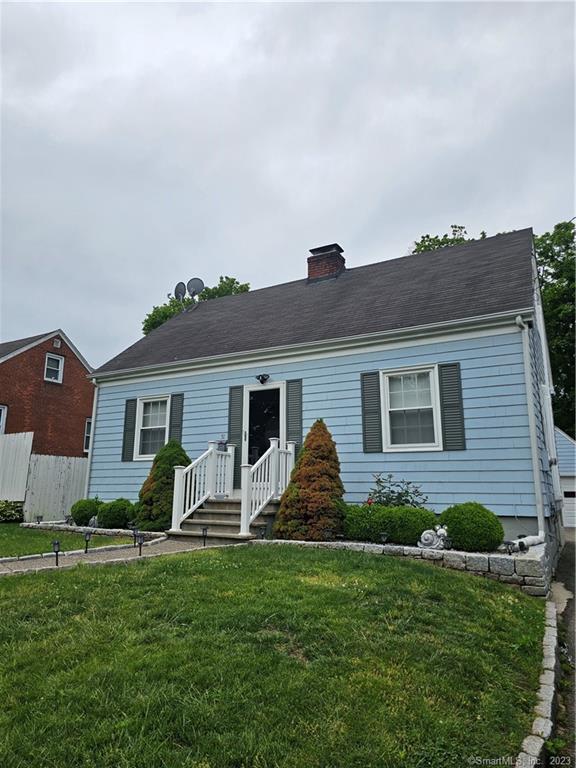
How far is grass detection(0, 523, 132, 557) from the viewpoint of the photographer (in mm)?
6870

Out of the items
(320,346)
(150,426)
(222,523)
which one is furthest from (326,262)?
(222,523)

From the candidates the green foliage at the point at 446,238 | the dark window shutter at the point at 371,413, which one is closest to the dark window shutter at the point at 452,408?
the dark window shutter at the point at 371,413

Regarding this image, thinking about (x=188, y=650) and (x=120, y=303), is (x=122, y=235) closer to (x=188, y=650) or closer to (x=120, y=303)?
(x=120, y=303)

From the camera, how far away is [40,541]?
807cm

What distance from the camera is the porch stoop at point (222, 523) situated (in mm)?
7754

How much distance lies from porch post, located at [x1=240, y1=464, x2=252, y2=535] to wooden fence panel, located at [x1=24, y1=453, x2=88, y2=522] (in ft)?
24.0

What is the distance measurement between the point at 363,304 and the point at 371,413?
276 centimetres

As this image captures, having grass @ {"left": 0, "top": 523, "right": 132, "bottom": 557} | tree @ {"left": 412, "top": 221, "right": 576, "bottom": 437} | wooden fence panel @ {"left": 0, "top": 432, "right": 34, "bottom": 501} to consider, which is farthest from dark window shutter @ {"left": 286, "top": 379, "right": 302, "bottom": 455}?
tree @ {"left": 412, "top": 221, "right": 576, "bottom": 437}

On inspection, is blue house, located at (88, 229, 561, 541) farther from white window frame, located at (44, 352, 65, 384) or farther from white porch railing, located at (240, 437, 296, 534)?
white window frame, located at (44, 352, 65, 384)

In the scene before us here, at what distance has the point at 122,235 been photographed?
1861cm

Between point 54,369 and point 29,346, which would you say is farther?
point 54,369

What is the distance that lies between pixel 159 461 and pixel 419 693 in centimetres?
714

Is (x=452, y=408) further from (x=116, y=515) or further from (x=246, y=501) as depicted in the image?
(x=116, y=515)

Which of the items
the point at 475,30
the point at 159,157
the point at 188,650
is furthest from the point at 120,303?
the point at 188,650
